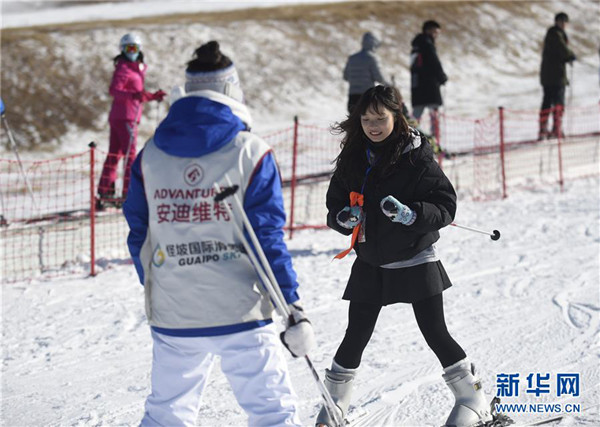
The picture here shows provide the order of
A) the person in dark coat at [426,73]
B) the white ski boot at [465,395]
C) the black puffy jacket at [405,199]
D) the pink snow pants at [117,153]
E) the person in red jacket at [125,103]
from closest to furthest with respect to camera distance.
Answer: the black puffy jacket at [405,199] → the white ski boot at [465,395] → the person in red jacket at [125,103] → the pink snow pants at [117,153] → the person in dark coat at [426,73]

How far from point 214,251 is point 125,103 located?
5.89 meters

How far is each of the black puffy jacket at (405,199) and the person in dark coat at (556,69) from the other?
846cm

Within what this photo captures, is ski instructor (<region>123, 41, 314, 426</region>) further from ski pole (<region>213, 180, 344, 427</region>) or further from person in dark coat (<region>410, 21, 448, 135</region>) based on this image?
person in dark coat (<region>410, 21, 448, 135</region>)

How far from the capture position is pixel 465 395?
A: 11.9 feet

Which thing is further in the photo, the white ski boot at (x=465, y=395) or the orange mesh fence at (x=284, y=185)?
the orange mesh fence at (x=284, y=185)

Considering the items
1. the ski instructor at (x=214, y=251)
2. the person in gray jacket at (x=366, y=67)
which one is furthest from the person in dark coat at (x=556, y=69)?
the ski instructor at (x=214, y=251)

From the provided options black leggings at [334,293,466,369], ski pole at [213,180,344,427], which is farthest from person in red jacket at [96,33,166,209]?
ski pole at [213,180,344,427]

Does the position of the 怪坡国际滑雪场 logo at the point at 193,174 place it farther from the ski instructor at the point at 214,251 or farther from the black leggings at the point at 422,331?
the black leggings at the point at 422,331

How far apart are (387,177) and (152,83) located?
1477 cm

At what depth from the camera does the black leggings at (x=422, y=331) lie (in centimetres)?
355

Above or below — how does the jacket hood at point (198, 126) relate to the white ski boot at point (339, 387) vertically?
above

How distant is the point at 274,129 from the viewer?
1575 centimetres

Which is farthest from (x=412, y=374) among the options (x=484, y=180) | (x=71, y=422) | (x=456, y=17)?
(x=456, y=17)

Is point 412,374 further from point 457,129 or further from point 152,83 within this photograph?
point 152,83
